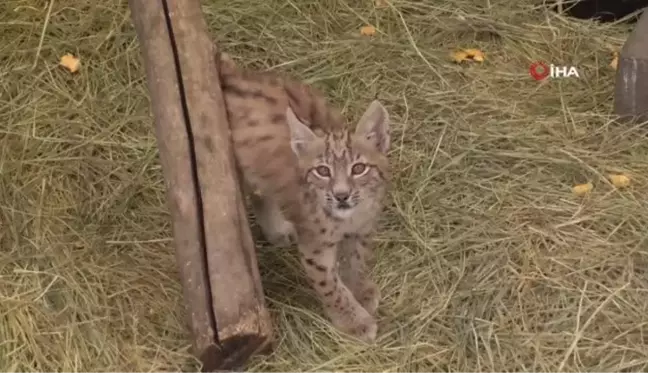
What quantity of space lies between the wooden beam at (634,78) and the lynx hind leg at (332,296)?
166 centimetres

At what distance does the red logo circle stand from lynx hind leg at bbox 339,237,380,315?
66.7 inches

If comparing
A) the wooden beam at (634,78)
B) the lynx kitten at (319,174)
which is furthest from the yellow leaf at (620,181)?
the lynx kitten at (319,174)

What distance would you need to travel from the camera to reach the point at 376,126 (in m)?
3.82

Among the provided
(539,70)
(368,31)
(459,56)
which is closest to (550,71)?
(539,70)

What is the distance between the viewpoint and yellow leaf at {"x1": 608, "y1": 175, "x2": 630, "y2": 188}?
14.5 ft

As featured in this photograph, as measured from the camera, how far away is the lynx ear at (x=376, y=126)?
3785mm

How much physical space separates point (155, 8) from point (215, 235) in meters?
0.84

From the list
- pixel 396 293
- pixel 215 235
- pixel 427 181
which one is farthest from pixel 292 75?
pixel 215 235

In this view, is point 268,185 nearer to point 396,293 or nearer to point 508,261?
point 396,293

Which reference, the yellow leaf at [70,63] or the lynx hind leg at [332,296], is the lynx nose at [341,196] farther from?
the yellow leaf at [70,63]

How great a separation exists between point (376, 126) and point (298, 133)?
0.28 meters

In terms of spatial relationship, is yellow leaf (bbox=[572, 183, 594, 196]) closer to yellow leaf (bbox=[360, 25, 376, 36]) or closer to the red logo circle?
the red logo circle

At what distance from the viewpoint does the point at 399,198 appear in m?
4.43

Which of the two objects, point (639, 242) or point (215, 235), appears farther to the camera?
point (639, 242)
